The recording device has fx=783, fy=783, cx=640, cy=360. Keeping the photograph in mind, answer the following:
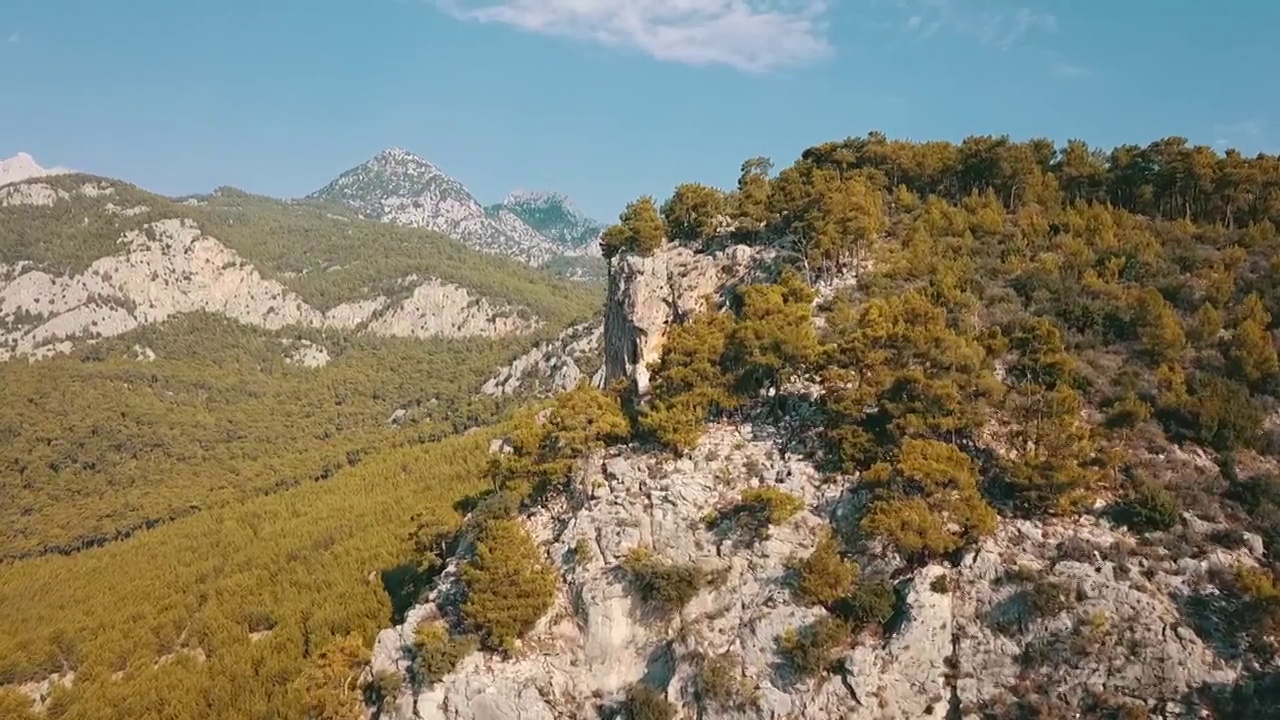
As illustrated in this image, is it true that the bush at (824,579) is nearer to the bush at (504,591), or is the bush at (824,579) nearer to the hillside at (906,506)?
the hillside at (906,506)

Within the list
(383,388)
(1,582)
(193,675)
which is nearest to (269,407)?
(383,388)

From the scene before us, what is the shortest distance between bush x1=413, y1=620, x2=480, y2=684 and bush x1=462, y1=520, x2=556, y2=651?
838 mm

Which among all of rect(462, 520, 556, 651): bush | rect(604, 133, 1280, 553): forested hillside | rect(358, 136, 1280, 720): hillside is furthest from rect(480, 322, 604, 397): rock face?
rect(462, 520, 556, 651): bush

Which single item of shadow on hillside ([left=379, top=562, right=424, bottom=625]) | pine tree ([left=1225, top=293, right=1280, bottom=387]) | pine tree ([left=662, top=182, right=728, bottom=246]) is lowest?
shadow on hillside ([left=379, top=562, right=424, bottom=625])

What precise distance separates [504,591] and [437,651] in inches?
132

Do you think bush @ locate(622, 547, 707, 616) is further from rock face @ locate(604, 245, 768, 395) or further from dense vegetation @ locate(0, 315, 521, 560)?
dense vegetation @ locate(0, 315, 521, 560)

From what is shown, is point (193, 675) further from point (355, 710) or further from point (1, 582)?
point (1, 582)

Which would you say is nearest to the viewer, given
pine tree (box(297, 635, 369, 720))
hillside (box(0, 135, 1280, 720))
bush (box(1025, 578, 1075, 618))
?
bush (box(1025, 578, 1075, 618))

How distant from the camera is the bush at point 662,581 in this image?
30391 millimetres

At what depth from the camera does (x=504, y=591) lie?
31.5 meters

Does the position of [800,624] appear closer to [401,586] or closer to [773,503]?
[773,503]

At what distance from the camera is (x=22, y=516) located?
103750 mm

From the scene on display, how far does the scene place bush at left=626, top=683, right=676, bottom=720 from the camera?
28.1 meters

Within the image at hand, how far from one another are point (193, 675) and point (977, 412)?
148 ft
